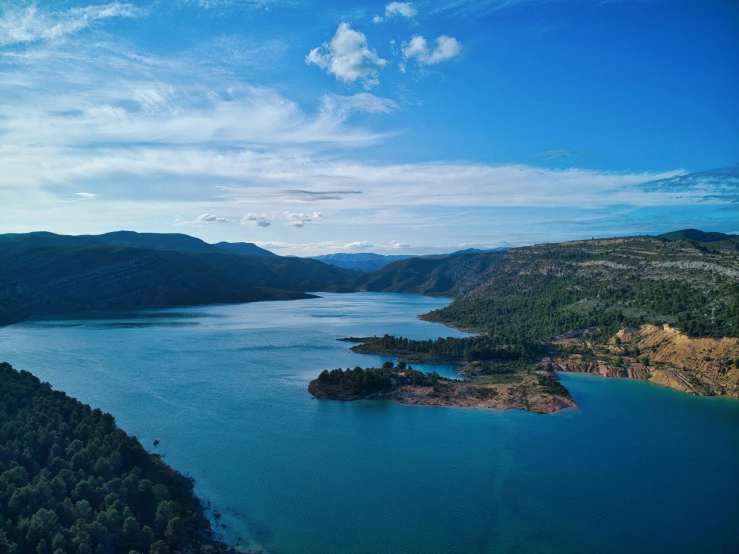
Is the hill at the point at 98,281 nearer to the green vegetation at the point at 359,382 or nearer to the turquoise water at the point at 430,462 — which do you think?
the turquoise water at the point at 430,462

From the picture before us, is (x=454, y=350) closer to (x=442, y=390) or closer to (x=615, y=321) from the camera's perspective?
(x=442, y=390)

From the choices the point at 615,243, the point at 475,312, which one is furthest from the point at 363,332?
the point at 615,243

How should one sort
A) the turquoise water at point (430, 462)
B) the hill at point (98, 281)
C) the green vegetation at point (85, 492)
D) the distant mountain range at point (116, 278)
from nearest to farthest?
the green vegetation at point (85, 492), the turquoise water at point (430, 462), the distant mountain range at point (116, 278), the hill at point (98, 281)

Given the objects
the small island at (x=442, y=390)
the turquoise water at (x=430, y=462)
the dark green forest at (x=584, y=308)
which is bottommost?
the turquoise water at (x=430, y=462)

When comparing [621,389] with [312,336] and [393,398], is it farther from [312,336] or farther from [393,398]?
[312,336]

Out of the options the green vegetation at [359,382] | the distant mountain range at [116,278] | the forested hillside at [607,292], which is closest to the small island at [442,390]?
the green vegetation at [359,382]

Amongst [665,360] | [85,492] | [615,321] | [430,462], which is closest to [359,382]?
[430,462]

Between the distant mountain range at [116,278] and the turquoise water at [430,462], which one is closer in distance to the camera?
the turquoise water at [430,462]
